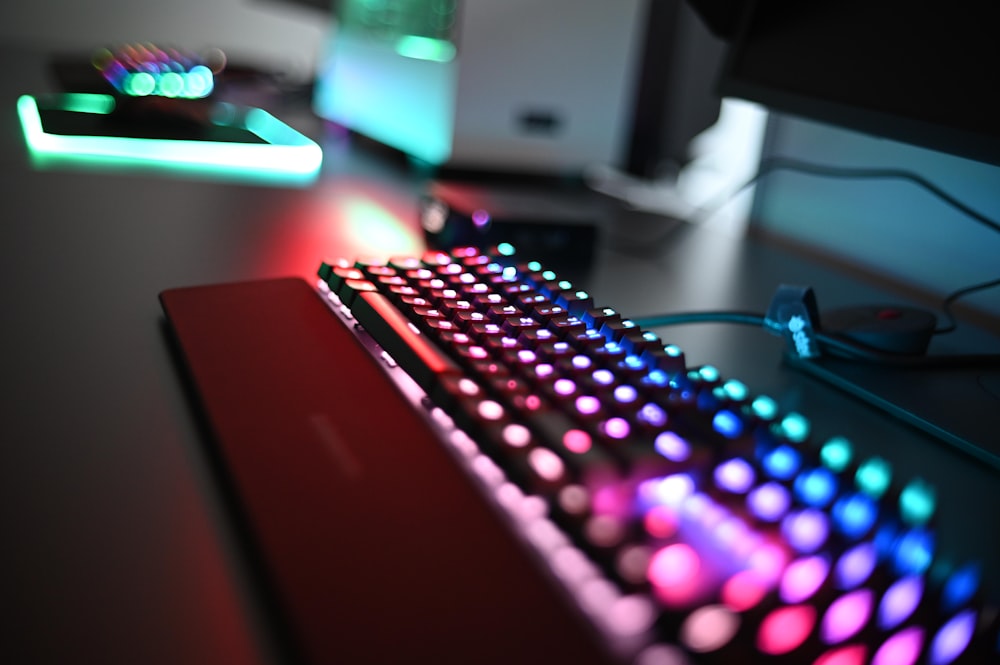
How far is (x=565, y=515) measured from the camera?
330 millimetres

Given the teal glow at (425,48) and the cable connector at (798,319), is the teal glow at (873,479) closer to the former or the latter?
the cable connector at (798,319)

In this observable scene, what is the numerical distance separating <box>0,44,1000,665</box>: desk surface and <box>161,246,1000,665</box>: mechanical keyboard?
0.10 ft

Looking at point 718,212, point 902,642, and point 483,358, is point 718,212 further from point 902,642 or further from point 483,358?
point 902,642

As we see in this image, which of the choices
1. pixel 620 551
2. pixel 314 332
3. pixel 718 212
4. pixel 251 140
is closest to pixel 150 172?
pixel 251 140

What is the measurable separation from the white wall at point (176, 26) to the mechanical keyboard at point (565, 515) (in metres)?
1.77

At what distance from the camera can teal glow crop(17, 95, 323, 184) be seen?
104cm

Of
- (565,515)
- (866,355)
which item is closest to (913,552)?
(565,515)

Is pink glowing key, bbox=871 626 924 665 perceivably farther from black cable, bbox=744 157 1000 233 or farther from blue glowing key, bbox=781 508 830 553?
black cable, bbox=744 157 1000 233

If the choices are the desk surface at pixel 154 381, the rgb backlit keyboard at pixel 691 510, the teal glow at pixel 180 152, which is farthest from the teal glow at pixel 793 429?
the teal glow at pixel 180 152

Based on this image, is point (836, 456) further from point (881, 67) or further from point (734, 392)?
point (881, 67)

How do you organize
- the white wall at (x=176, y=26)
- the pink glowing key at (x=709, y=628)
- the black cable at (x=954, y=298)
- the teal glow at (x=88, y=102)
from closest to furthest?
the pink glowing key at (x=709, y=628) → the black cable at (x=954, y=298) → the teal glow at (x=88, y=102) → the white wall at (x=176, y=26)

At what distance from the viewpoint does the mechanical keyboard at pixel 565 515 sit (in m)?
0.29

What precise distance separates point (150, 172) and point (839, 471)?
2.90ft

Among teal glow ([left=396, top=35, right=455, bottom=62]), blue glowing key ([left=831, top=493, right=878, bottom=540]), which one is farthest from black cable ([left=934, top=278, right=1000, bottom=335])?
teal glow ([left=396, top=35, right=455, bottom=62])
